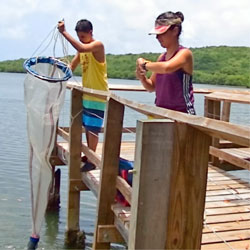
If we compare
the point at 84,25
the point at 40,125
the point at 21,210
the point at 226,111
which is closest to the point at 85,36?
the point at 84,25

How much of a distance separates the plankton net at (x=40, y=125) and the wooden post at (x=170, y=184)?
2.00 meters

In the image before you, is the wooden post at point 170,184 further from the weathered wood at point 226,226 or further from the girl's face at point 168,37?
the girl's face at point 168,37

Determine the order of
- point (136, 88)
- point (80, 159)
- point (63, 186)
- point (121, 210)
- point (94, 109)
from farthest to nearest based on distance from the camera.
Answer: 1. point (63, 186)
2. point (136, 88)
3. point (80, 159)
4. point (94, 109)
5. point (121, 210)

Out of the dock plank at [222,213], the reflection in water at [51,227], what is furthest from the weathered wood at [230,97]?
the reflection in water at [51,227]

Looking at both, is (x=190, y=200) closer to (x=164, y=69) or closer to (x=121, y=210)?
(x=164, y=69)

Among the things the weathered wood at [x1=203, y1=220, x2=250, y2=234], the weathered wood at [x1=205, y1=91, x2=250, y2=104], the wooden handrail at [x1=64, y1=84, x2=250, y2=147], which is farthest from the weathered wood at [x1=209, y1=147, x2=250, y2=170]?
the wooden handrail at [x1=64, y1=84, x2=250, y2=147]

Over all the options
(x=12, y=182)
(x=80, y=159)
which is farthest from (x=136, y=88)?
(x=12, y=182)

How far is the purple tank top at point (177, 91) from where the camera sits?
12.1 ft

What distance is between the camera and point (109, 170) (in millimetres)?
4082

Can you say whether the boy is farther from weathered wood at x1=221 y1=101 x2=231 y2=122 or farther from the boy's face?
weathered wood at x1=221 y1=101 x2=231 y2=122

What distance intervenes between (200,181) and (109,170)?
A: 6.36 ft

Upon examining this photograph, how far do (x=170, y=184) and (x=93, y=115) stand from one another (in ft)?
10.3

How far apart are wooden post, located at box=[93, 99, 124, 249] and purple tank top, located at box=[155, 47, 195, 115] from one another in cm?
38

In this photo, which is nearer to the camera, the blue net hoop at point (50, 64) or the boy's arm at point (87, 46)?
the blue net hoop at point (50, 64)
